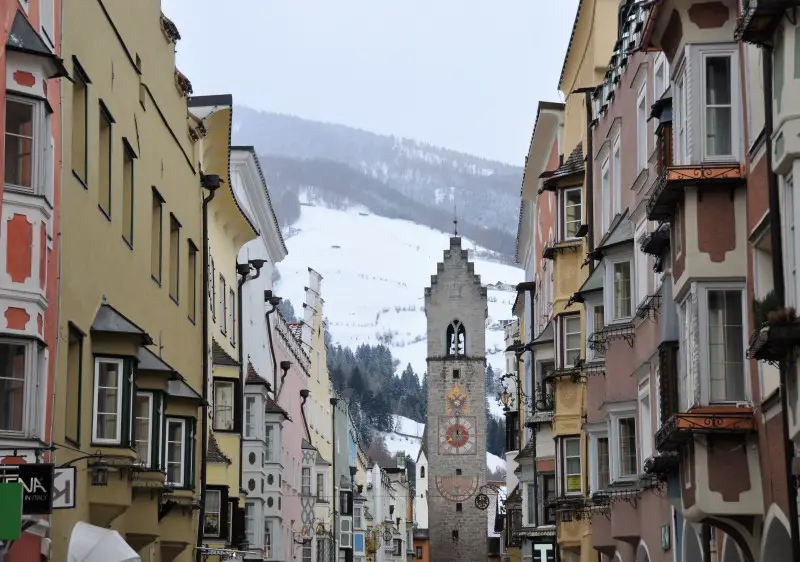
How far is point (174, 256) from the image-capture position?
34.8 m

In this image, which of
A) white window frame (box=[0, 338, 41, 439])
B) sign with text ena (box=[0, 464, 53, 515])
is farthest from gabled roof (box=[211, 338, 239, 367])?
sign with text ena (box=[0, 464, 53, 515])

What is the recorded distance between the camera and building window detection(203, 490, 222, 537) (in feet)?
144

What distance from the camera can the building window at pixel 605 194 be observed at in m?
36.1

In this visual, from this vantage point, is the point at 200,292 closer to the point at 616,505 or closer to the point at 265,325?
the point at 616,505

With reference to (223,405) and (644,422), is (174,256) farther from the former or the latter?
(223,405)

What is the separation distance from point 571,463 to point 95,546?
21.1m

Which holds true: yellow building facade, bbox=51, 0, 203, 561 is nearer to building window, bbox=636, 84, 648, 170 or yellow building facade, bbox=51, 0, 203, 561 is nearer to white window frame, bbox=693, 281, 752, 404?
white window frame, bbox=693, 281, 752, 404

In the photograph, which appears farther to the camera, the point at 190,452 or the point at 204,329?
the point at 204,329

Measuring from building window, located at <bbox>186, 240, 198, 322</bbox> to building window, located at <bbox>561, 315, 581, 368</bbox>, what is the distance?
10782mm

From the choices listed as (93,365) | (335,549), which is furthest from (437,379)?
(93,365)

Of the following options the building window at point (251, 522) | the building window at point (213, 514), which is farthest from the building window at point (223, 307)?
the building window at point (251, 522)

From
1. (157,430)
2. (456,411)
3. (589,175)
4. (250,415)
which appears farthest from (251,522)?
(456,411)

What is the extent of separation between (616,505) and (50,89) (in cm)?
1558

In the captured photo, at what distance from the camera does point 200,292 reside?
38.3 m
